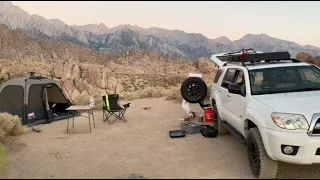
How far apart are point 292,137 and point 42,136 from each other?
7.14 metres

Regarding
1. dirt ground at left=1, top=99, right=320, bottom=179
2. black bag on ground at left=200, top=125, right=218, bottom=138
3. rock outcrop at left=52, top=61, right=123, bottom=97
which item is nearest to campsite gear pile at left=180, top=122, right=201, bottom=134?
black bag on ground at left=200, top=125, right=218, bottom=138

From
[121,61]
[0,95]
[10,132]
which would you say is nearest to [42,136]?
[10,132]

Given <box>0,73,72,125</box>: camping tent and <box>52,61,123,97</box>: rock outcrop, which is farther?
<box>52,61,123,97</box>: rock outcrop

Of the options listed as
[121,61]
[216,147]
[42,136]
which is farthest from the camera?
[121,61]

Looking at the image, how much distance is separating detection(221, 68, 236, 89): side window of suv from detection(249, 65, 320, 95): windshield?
1.03 meters

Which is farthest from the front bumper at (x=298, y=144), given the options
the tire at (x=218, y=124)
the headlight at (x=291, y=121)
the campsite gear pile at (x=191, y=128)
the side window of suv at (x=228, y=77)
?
the campsite gear pile at (x=191, y=128)

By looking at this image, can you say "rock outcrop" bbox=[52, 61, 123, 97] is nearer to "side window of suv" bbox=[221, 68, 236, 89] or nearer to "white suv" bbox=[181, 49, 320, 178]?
"side window of suv" bbox=[221, 68, 236, 89]

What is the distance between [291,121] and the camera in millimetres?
4426

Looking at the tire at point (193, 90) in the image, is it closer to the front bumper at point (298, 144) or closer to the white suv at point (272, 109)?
the white suv at point (272, 109)

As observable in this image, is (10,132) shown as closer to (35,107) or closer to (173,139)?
(35,107)

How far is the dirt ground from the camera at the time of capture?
18.0 ft

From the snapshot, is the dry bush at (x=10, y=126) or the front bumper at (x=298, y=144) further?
the dry bush at (x=10, y=126)

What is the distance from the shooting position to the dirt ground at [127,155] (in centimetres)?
549

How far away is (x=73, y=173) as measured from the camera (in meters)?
5.60
